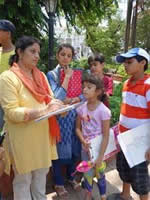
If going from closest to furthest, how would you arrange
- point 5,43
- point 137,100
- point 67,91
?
point 137,100 → point 67,91 → point 5,43

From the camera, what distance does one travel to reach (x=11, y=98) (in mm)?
1752

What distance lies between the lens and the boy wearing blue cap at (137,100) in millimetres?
2072

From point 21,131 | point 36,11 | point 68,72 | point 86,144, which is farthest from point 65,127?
point 36,11

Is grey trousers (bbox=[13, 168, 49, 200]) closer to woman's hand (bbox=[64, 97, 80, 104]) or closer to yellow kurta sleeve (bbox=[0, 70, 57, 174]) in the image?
yellow kurta sleeve (bbox=[0, 70, 57, 174])

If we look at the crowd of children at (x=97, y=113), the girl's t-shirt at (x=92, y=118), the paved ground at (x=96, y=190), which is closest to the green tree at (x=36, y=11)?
the crowd of children at (x=97, y=113)

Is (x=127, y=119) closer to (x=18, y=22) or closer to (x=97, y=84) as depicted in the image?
(x=97, y=84)

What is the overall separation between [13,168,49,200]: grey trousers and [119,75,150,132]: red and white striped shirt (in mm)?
841

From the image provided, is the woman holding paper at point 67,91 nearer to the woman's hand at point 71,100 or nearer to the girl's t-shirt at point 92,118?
the woman's hand at point 71,100

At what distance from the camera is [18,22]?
5082mm

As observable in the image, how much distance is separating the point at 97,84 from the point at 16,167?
0.97m

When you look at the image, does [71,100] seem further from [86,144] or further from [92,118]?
[86,144]

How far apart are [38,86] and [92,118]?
620 mm

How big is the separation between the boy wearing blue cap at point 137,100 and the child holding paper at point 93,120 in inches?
7.1

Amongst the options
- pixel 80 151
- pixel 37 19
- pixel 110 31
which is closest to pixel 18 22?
pixel 37 19
